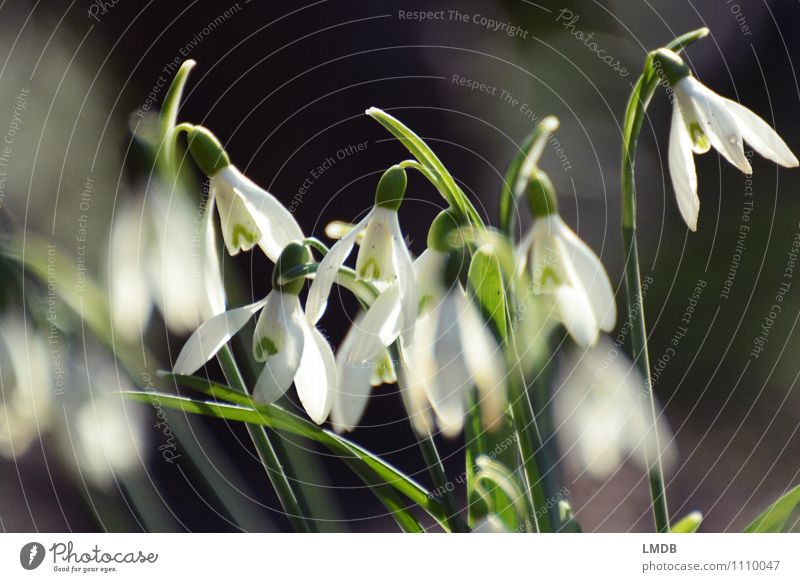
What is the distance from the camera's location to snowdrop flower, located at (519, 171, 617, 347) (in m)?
0.43

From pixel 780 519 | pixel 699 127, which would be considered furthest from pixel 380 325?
pixel 780 519

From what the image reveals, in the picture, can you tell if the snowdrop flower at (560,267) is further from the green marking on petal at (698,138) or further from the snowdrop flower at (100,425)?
the snowdrop flower at (100,425)

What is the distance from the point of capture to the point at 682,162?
0.47 m

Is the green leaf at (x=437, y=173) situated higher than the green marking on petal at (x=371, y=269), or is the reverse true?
the green leaf at (x=437, y=173)

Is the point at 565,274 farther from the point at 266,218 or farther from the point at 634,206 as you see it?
the point at 266,218

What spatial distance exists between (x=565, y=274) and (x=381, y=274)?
0.36 feet

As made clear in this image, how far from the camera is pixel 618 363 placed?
0.54 metres

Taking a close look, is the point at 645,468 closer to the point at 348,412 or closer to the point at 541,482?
the point at 541,482

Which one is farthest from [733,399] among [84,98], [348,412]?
[84,98]

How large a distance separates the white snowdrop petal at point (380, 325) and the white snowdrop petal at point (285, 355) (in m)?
0.03

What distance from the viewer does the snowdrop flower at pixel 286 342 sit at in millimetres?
416

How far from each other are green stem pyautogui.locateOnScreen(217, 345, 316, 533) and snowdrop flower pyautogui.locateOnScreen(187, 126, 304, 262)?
0.07 metres
